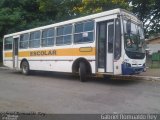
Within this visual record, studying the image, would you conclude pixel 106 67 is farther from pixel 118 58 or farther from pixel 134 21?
pixel 134 21

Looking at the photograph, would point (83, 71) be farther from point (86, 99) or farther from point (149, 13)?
point (149, 13)

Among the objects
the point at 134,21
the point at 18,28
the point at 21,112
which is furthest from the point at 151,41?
the point at 21,112

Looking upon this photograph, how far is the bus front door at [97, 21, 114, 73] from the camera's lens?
1262cm

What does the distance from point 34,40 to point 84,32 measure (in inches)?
203

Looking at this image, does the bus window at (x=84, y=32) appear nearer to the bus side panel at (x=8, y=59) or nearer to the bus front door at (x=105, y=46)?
the bus front door at (x=105, y=46)

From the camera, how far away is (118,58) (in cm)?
A: 1216

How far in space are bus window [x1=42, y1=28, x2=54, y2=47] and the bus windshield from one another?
16.2 ft

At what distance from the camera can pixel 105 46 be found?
12852mm

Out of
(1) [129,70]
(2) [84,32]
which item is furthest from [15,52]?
(1) [129,70]

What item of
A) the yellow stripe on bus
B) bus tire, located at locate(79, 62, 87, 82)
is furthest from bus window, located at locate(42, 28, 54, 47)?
bus tire, located at locate(79, 62, 87, 82)

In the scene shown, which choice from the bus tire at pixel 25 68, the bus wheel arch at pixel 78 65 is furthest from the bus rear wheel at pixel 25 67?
the bus wheel arch at pixel 78 65

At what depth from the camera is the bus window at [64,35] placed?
1487cm

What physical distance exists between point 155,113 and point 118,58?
4743mm

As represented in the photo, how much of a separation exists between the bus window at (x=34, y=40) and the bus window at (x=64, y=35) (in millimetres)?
2294
